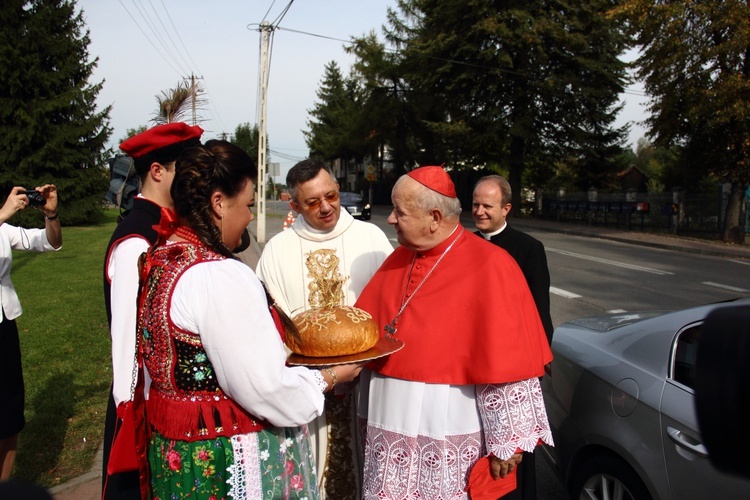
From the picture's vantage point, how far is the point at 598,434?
289 centimetres

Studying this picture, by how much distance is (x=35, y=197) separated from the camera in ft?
10.8

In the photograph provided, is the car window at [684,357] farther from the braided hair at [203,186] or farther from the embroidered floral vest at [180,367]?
the braided hair at [203,186]

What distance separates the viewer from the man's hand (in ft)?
7.67

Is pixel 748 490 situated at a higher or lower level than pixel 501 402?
lower

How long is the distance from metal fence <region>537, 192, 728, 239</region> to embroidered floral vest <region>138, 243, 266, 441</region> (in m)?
22.3

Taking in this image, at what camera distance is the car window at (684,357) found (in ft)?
8.51

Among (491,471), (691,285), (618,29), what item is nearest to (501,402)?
(491,471)

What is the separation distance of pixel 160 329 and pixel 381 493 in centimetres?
127

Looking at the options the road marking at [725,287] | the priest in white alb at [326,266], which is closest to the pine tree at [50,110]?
the road marking at [725,287]

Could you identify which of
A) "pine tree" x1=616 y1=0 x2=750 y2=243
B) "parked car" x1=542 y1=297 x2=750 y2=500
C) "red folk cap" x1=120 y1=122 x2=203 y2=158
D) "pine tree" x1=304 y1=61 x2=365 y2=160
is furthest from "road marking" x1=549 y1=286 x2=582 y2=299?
"pine tree" x1=304 y1=61 x2=365 y2=160

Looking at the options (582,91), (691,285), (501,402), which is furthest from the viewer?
(582,91)

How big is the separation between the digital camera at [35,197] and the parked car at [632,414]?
124 inches

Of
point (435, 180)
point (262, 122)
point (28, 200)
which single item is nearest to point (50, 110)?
point (262, 122)

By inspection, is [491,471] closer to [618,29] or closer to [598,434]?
[598,434]
